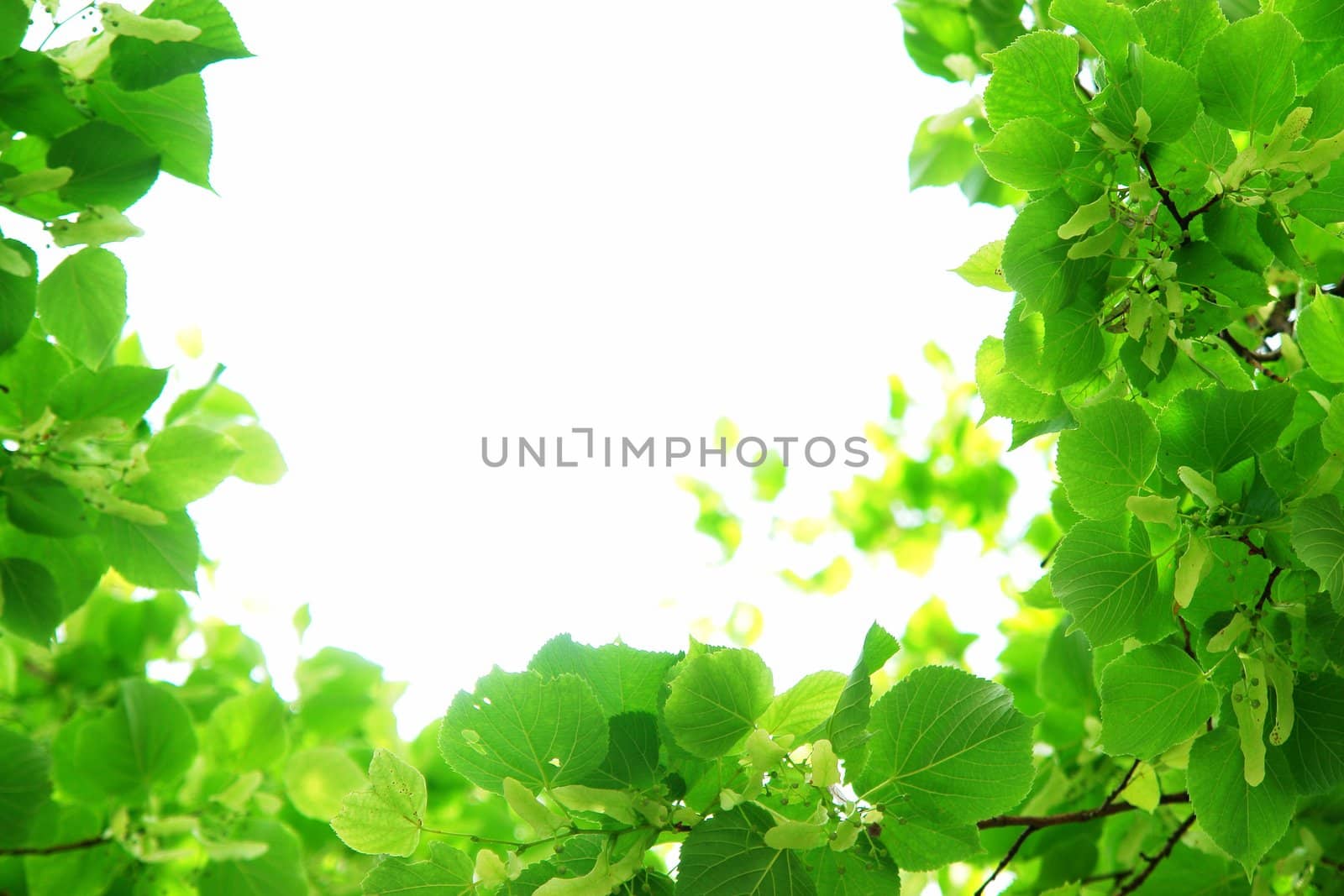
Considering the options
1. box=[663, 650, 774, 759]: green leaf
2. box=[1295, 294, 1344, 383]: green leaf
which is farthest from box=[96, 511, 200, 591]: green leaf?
box=[1295, 294, 1344, 383]: green leaf

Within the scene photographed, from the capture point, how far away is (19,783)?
1.19 m

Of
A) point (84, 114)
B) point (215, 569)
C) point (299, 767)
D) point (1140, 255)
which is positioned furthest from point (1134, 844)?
point (215, 569)

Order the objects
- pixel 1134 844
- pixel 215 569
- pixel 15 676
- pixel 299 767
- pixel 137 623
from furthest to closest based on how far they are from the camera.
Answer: pixel 215 569 < pixel 137 623 < pixel 15 676 < pixel 299 767 < pixel 1134 844

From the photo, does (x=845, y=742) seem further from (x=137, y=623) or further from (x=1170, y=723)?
(x=137, y=623)

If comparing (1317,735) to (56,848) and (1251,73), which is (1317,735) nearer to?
(1251,73)

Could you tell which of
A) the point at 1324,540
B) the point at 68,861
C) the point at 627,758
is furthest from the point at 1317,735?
the point at 68,861

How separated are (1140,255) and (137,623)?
1828 mm

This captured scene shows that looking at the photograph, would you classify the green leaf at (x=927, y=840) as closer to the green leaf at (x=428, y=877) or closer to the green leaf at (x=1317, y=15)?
the green leaf at (x=428, y=877)

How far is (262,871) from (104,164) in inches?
33.2

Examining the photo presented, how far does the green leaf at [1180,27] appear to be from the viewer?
0.91 metres

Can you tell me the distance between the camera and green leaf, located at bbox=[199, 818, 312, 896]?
1.30m

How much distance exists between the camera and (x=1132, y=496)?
0.84 metres

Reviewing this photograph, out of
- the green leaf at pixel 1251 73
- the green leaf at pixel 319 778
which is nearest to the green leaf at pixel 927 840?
the green leaf at pixel 1251 73

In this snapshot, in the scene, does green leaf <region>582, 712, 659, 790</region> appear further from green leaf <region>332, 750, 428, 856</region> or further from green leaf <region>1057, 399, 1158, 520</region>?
green leaf <region>1057, 399, 1158, 520</region>
